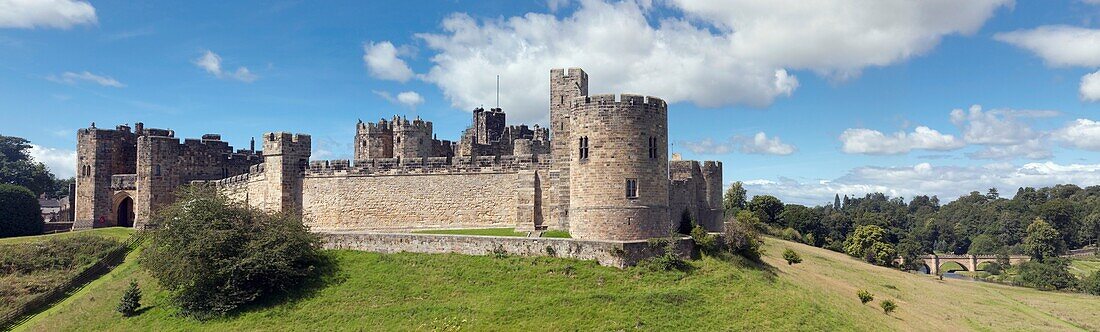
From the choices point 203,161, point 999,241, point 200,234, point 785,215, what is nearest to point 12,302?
point 200,234

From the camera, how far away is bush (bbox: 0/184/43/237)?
4941cm

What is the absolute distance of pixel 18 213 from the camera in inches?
1978

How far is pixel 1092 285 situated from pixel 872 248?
19.6 m

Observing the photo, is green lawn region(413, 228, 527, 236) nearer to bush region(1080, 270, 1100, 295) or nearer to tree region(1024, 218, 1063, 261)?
bush region(1080, 270, 1100, 295)

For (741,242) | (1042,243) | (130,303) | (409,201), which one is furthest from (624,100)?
(1042,243)

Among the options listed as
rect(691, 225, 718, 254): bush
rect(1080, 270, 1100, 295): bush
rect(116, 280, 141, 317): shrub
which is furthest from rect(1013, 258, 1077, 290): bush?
rect(116, 280, 141, 317): shrub

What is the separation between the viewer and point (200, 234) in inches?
1281

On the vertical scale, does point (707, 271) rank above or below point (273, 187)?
below

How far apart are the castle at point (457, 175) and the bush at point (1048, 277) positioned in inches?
1752

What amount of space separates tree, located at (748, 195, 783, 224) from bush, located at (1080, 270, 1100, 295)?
30.7 m

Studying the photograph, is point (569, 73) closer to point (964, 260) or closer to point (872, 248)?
point (872, 248)

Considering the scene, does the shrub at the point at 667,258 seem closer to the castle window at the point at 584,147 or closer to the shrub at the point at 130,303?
the castle window at the point at 584,147

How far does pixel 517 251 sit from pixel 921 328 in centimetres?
1989

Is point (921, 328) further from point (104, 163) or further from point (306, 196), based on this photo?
point (104, 163)
